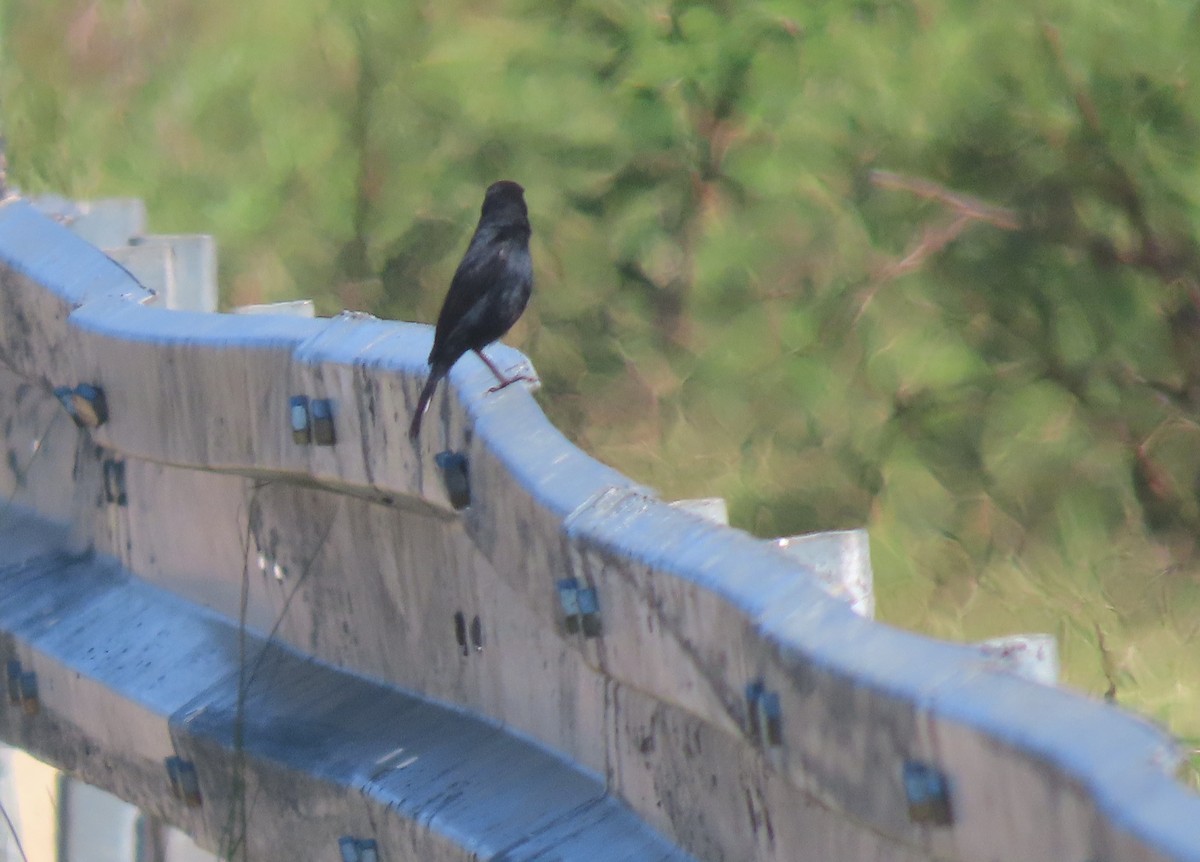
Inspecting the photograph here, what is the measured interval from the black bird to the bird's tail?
1.19 metres

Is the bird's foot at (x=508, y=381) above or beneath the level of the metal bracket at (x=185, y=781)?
above

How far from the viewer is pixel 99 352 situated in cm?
556

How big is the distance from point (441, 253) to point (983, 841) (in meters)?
8.83

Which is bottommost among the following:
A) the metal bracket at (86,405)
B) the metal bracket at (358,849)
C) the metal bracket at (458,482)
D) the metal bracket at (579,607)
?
the metal bracket at (358,849)

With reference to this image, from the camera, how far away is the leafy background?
30.0ft

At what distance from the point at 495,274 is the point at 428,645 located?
2.37 metres

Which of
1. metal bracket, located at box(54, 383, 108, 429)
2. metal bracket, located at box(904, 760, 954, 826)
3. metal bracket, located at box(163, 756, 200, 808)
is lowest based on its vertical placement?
metal bracket, located at box(163, 756, 200, 808)

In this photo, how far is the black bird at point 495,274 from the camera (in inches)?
233

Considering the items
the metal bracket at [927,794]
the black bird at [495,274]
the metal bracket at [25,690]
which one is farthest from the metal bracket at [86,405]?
the metal bracket at [927,794]

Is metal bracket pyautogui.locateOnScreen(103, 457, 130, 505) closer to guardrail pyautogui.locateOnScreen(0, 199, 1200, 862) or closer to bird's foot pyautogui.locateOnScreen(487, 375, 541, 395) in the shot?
guardrail pyautogui.locateOnScreen(0, 199, 1200, 862)

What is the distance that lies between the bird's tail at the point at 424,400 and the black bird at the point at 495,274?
1.19 metres

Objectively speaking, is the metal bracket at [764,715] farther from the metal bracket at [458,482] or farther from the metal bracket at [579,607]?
the metal bracket at [458,482]

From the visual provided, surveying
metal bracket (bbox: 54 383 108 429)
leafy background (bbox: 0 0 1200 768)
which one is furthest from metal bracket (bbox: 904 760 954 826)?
leafy background (bbox: 0 0 1200 768)

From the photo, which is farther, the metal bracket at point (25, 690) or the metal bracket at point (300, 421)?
the metal bracket at point (25, 690)
